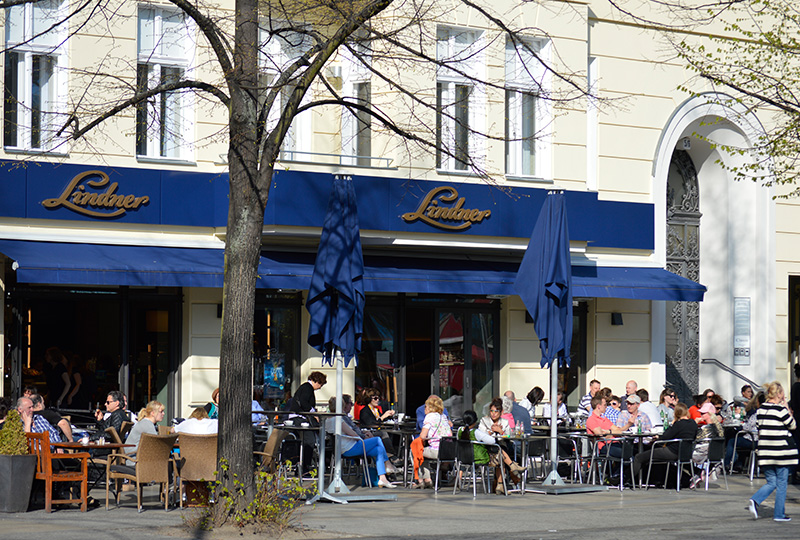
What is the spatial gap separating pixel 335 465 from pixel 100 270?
4563mm

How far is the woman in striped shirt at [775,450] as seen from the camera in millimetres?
12195

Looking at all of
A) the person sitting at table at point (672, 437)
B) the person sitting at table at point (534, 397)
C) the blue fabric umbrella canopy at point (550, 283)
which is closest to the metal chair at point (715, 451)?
the person sitting at table at point (672, 437)

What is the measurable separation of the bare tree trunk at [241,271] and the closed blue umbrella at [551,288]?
5164 mm

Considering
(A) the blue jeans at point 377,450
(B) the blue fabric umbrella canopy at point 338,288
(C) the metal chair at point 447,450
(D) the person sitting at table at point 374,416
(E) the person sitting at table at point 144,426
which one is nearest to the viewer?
(B) the blue fabric umbrella canopy at point 338,288

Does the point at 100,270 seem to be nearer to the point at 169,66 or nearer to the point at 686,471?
the point at 169,66

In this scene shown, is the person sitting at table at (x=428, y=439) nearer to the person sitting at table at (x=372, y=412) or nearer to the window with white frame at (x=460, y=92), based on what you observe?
the person sitting at table at (x=372, y=412)

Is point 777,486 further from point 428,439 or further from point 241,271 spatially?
point 241,271

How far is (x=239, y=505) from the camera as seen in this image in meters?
10.1

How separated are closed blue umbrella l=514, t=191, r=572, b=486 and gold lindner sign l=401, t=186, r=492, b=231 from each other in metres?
3.48

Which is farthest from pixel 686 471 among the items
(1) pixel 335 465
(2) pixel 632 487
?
(1) pixel 335 465

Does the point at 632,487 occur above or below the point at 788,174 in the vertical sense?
below

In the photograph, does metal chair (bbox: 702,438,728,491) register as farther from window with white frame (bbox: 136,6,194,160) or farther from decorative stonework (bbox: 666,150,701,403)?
window with white frame (bbox: 136,6,194,160)

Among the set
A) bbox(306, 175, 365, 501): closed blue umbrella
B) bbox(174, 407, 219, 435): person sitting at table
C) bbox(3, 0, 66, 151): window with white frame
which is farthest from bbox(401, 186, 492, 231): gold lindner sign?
bbox(174, 407, 219, 435): person sitting at table

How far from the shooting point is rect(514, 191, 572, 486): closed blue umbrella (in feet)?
47.9
